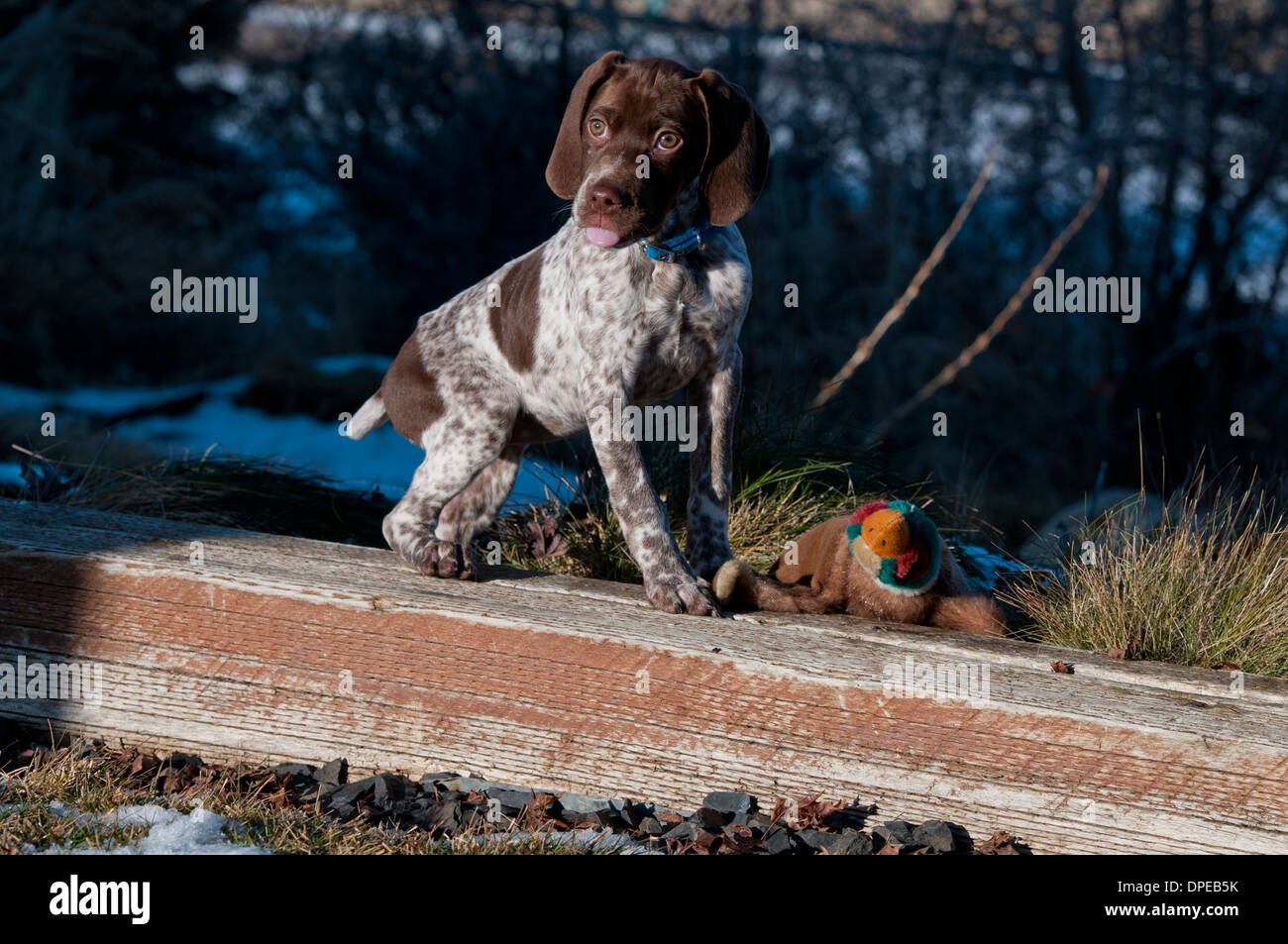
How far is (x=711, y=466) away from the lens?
12.0ft

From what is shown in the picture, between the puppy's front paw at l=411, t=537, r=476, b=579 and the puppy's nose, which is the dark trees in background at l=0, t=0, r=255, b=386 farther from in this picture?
the puppy's nose

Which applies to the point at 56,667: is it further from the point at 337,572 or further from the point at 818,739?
the point at 818,739

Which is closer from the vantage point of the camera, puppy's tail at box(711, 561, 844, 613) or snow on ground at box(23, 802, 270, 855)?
snow on ground at box(23, 802, 270, 855)

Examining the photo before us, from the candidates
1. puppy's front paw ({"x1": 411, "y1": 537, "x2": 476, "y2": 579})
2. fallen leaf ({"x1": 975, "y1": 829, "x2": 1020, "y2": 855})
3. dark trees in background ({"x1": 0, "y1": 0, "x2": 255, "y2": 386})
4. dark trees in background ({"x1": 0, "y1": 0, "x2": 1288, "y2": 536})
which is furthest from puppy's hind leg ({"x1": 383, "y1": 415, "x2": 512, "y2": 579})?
dark trees in background ({"x1": 0, "y1": 0, "x2": 255, "y2": 386})

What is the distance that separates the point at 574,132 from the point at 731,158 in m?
0.43

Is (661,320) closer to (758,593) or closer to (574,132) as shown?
(574,132)

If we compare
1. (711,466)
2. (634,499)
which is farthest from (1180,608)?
(634,499)

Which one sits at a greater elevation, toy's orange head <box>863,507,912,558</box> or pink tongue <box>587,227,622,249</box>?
pink tongue <box>587,227,622,249</box>

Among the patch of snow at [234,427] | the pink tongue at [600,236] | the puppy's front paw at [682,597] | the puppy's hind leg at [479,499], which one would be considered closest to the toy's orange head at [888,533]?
the puppy's front paw at [682,597]

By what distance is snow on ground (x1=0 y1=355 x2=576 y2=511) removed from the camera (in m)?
7.40

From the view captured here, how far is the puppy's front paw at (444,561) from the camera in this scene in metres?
3.62

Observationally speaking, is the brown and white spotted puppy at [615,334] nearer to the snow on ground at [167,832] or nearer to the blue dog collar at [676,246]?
the blue dog collar at [676,246]

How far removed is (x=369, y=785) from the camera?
3.24 metres

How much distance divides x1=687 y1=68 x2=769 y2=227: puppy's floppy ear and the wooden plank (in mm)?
1101
